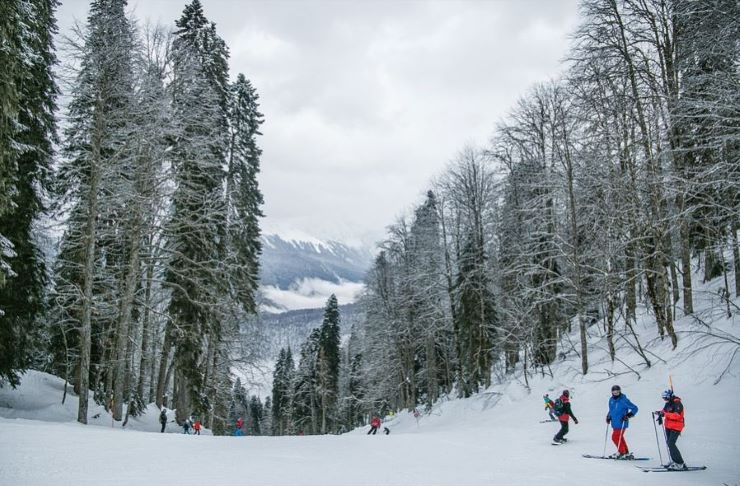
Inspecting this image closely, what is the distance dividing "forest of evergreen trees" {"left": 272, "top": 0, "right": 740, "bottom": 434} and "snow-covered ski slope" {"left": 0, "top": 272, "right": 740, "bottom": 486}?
4.29ft

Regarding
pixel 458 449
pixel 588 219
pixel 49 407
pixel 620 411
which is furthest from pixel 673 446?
pixel 49 407

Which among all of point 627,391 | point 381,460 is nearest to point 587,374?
point 627,391

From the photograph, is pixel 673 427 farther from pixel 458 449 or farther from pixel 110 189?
pixel 110 189

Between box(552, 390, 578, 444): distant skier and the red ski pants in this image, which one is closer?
the red ski pants

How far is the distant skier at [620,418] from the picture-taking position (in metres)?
11.3

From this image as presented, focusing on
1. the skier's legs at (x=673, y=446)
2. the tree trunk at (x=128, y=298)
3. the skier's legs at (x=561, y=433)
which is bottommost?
the skier's legs at (x=561, y=433)

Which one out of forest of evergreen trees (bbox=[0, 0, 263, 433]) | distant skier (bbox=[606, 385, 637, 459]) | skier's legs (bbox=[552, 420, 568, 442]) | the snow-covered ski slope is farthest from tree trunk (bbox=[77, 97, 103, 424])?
distant skier (bbox=[606, 385, 637, 459])

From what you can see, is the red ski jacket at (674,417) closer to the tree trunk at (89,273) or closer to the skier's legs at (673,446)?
the skier's legs at (673,446)

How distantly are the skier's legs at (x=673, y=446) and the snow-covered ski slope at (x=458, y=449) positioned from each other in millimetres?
395

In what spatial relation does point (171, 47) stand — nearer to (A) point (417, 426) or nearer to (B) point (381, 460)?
(B) point (381, 460)

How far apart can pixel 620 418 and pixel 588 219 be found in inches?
339

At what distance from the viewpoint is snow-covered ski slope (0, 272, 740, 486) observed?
8.54 meters

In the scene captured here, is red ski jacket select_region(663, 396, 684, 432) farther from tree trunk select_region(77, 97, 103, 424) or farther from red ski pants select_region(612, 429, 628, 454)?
tree trunk select_region(77, 97, 103, 424)

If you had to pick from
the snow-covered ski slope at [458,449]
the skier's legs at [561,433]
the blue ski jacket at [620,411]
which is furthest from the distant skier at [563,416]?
the blue ski jacket at [620,411]
